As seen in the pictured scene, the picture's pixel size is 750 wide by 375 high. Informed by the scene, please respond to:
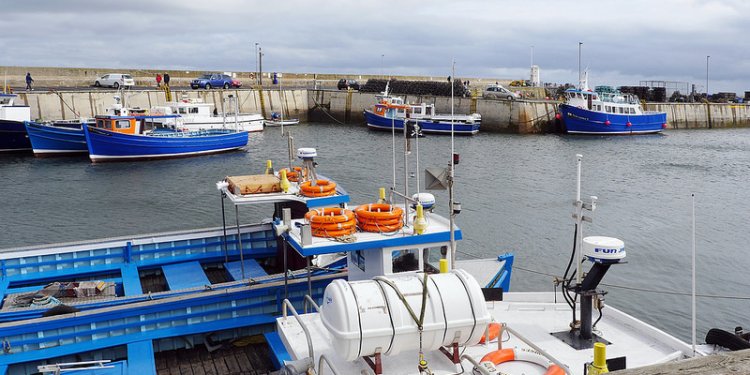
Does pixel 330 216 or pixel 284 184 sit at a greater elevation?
pixel 284 184

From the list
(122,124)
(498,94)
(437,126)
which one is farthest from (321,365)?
(498,94)

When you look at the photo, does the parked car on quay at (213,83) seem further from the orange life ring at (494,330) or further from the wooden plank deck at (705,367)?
the wooden plank deck at (705,367)

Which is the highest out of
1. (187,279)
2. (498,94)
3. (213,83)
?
(213,83)

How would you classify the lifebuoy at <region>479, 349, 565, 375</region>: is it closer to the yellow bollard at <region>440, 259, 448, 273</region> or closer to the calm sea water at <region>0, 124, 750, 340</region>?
the yellow bollard at <region>440, 259, 448, 273</region>

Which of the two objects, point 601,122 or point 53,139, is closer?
point 53,139

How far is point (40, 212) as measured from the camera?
25422 mm

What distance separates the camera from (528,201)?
27.4 metres

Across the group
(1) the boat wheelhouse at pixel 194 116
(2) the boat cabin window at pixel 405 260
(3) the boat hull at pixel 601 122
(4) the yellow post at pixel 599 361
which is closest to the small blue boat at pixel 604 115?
(3) the boat hull at pixel 601 122

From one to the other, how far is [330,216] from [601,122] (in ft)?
Result: 160

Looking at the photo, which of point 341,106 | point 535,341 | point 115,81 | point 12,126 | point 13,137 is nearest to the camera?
point 535,341

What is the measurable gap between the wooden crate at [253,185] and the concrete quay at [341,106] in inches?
1568

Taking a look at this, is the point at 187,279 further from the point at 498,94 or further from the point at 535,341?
the point at 498,94

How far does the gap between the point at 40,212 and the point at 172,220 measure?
5715 millimetres

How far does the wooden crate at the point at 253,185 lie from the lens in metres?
11.0
